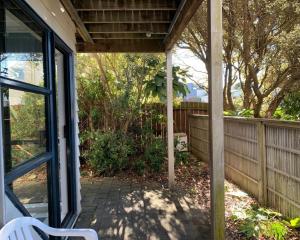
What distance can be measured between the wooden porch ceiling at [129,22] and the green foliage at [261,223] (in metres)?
2.35

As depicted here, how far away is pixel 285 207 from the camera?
3754 mm

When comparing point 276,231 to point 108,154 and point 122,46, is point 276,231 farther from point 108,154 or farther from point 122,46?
point 108,154

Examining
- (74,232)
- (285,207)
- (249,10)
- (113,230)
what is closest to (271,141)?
(285,207)

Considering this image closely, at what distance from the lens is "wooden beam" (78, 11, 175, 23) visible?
4.35 m

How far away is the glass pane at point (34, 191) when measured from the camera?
221cm

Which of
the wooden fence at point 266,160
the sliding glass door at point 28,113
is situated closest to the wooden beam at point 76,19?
the sliding glass door at point 28,113

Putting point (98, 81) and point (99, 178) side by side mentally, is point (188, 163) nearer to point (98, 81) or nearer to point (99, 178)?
point (99, 178)

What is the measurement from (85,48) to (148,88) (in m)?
1.79

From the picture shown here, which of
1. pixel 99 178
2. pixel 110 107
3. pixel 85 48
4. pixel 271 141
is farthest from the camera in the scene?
pixel 110 107

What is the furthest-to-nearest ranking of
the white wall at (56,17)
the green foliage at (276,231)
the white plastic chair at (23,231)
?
the green foliage at (276,231)
the white wall at (56,17)
the white plastic chair at (23,231)

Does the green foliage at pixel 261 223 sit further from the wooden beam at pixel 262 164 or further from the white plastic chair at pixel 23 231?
the white plastic chair at pixel 23 231

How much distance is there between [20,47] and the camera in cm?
228

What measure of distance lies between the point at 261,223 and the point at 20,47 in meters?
2.88

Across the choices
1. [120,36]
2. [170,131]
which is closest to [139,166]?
[170,131]
